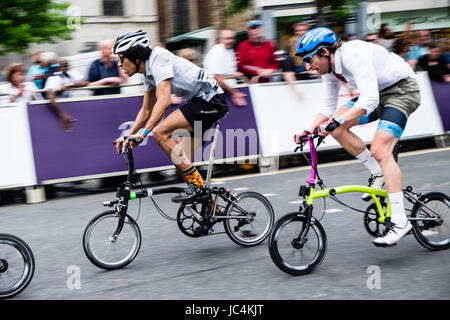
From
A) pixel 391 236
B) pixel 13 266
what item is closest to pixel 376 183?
pixel 391 236

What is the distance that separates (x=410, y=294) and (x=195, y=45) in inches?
734

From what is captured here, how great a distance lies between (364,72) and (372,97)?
0.20 metres

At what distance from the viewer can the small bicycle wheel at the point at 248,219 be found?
5.85 m

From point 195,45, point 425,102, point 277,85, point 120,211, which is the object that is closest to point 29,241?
point 120,211

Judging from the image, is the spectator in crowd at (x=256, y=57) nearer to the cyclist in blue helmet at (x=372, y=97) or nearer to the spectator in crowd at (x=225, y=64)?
the spectator in crowd at (x=225, y=64)

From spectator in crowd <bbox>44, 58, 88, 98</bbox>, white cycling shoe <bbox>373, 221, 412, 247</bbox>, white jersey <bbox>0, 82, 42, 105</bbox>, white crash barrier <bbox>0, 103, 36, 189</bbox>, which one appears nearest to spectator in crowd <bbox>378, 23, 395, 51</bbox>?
spectator in crowd <bbox>44, 58, 88, 98</bbox>

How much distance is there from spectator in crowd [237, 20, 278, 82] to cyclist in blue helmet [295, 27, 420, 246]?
495 cm

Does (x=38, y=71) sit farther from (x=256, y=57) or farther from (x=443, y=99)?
(x=443, y=99)

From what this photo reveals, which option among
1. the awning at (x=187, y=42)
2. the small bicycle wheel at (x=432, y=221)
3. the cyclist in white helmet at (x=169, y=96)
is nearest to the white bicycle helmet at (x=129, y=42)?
the cyclist in white helmet at (x=169, y=96)

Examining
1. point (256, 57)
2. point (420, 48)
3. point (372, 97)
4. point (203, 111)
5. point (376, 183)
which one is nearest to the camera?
point (372, 97)

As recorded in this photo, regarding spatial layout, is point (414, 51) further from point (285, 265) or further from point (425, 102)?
point (285, 265)

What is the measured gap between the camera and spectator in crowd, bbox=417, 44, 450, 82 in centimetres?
1140

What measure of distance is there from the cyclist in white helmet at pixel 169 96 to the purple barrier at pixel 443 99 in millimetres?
6718

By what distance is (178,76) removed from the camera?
5.55 meters
